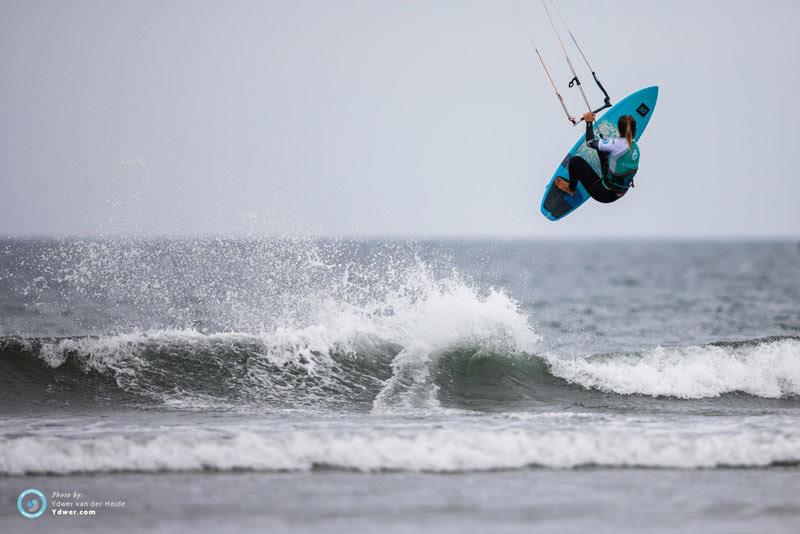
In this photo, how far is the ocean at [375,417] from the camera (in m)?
6.65

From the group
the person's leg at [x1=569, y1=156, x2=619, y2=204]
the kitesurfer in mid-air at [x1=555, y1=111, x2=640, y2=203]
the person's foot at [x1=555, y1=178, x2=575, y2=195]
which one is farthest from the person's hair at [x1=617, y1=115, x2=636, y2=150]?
the person's foot at [x1=555, y1=178, x2=575, y2=195]

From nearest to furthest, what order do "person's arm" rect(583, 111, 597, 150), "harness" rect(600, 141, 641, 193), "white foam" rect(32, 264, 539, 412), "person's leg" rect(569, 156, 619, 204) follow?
"person's arm" rect(583, 111, 597, 150) → "harness" rect(600, 141, 641, 193) → "person's leg" rect(569, 156, 619, 204) → "white foam" rect(32, 264, 539, 412)

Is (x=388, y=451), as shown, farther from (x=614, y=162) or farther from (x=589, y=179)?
(x=589, y=179)

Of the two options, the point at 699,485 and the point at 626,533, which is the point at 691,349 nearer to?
the point at 699,485

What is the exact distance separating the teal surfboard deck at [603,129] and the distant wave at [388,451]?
4.75m

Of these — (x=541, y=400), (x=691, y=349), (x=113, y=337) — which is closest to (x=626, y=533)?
(x=541, y=400)

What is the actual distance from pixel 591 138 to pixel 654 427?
3.37m

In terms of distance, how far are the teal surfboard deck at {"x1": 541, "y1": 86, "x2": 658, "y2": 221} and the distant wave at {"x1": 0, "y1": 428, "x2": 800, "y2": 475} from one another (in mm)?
4753

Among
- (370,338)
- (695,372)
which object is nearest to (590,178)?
(695,372)

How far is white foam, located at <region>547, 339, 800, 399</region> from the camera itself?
11.6 meters

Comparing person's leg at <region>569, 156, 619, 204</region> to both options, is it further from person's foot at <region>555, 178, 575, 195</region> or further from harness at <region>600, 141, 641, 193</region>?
person's foot at <region>555, 178, 575, 195</region>

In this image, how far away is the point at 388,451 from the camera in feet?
26.2

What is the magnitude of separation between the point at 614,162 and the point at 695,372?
10.8 feet

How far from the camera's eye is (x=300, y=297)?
45.6ft
